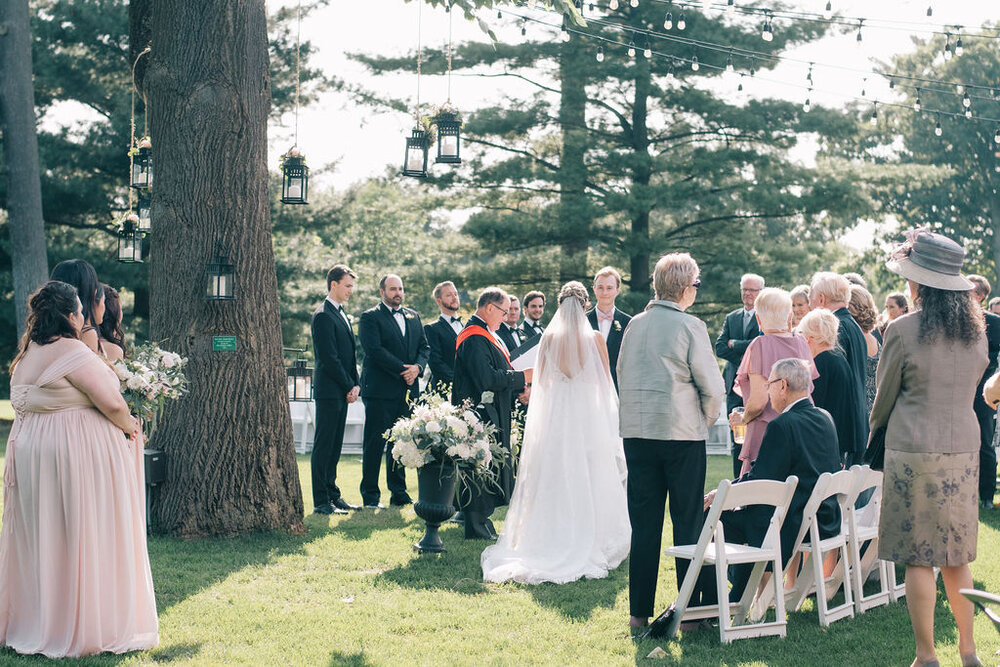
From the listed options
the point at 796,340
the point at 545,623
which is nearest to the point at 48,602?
the point at 545,623

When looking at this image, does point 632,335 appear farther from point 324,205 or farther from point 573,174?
point 324,205

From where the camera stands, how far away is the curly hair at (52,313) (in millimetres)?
5117

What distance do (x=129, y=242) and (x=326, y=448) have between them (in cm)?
587

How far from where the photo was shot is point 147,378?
574cm

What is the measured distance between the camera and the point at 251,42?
8.47 metres

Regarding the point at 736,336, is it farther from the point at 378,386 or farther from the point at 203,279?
the point at 203,279

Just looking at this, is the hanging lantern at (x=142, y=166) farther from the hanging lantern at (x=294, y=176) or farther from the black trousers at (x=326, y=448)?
Answer: the black trousers at (x=326, y=448)

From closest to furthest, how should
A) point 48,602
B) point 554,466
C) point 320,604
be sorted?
point 48,602, point 320,604, point 554,466

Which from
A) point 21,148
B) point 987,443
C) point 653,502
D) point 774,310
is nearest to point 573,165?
point 21,148

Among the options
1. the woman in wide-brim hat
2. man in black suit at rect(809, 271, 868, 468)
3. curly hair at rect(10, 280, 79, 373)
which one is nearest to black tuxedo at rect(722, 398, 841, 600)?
the woman in wide-brim hat

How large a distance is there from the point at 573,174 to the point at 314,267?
6.54m

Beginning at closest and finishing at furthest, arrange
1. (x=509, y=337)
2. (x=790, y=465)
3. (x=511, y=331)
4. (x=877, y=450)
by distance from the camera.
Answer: (x=877, y=450)
(x=790, y=465)
(x=509, y=337)
(x=511, y=331)

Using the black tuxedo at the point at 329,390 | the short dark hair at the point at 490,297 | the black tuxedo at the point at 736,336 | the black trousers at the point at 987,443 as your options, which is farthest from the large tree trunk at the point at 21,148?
the black trousers at the point at 987,443

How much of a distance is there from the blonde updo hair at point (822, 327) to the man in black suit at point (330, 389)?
4509 mm
